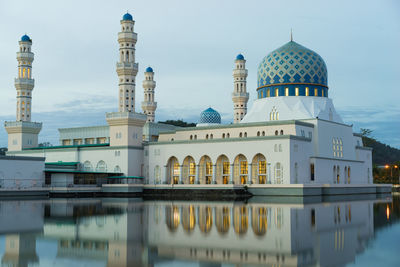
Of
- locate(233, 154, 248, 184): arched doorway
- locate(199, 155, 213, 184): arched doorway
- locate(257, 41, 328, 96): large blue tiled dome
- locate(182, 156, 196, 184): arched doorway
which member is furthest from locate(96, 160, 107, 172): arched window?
locate(257, 41, 328, 96): large blue tiled dome

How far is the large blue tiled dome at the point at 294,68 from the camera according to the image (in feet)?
173

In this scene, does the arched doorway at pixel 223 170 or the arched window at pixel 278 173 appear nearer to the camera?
the arched window at pixel 278 173

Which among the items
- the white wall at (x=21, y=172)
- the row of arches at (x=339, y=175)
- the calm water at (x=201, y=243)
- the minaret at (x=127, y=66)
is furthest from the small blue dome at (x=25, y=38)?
the calm water at (x=201, y=243)

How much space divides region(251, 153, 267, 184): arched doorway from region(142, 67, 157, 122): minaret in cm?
2148

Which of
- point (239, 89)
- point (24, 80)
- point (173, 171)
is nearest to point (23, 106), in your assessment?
point (24, 80)

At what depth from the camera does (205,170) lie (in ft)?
164

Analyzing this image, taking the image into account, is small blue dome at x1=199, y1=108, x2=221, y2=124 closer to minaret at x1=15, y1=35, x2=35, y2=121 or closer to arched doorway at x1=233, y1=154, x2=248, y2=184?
arched doorway at x1=233, y1=154, x2=248, y2=184

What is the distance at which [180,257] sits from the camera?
34.2ft

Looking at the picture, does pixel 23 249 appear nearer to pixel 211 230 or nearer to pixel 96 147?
pixel 211 230

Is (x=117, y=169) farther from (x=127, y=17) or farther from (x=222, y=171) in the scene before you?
(x=127, y=17)

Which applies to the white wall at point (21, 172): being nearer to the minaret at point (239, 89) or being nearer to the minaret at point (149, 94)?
the minaret at point (149, 94)

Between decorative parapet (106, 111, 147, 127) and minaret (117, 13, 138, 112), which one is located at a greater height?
minaret (117, 13, 138, 112)

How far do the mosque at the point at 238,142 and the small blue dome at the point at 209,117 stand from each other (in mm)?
6826

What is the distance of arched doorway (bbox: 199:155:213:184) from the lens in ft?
163
